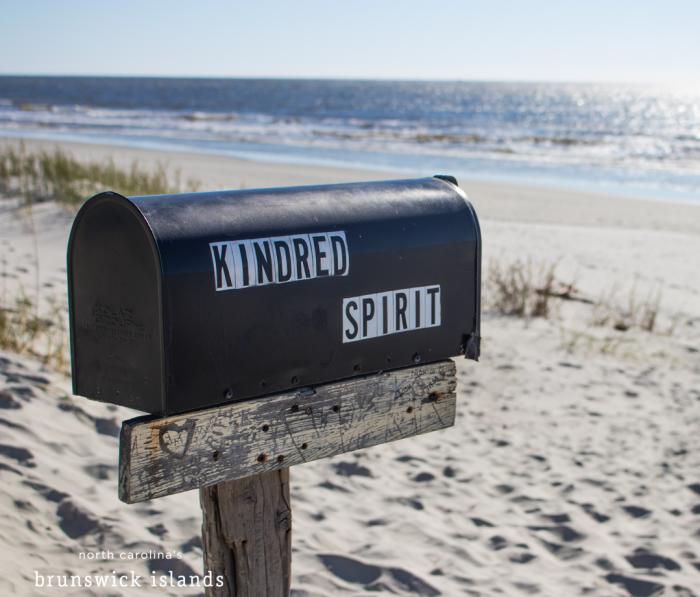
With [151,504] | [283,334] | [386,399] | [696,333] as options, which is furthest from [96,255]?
[696,333]

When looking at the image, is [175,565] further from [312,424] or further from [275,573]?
[312,424]

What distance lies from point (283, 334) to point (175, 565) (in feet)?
5.53

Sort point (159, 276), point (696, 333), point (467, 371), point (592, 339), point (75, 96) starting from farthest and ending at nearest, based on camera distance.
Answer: point (75, 96) < point (696, 333) < point (592, 339) < point (467, 371) < point (159, 276)

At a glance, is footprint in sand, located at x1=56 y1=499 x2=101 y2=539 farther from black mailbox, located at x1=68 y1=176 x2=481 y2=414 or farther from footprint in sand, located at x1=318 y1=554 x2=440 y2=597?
black mailbox, located at x1=68 y1=176 x2=481 y2=414

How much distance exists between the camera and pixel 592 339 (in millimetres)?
6027

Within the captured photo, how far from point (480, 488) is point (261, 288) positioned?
8.60ft

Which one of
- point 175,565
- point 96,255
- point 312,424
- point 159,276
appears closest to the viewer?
point 159,276

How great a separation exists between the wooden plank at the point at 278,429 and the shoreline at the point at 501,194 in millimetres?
9879

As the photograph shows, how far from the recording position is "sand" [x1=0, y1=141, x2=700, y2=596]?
313cm

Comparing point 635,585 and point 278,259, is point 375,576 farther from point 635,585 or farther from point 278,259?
point 278,259

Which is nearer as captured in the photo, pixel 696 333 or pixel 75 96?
pixel 696 333

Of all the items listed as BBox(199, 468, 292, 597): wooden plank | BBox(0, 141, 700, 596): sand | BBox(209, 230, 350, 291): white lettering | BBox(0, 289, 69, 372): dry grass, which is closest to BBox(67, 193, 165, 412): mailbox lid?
BBox(209, 230, 350, 291): white lettering

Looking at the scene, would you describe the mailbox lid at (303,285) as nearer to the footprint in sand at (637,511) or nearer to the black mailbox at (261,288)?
the black mailbox at (261,288)

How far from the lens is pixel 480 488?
13.0 ft
